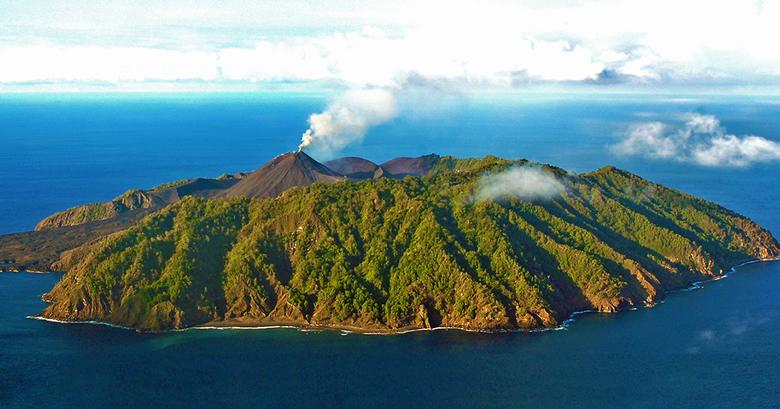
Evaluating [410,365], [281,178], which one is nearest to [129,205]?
[281,178]

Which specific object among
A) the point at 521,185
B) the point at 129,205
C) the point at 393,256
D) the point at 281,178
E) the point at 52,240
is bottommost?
the point at 393,256

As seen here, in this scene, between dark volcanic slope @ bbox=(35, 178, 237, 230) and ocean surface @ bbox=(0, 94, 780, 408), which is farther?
dark volcanic slope @ bbox=(35, 178, 237, 230)

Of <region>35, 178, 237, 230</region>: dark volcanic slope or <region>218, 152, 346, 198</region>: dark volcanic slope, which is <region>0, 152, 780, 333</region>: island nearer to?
<region>218, 152, 346, 198</region>: dark volcanic slope

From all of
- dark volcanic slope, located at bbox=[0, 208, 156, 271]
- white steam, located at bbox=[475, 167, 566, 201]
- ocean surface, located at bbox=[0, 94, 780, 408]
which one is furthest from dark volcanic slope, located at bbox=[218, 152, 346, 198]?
ocean surface, located at bbox=[0, 94, 780, 408]

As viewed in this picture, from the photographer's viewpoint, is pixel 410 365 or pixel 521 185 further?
pixel 521 185

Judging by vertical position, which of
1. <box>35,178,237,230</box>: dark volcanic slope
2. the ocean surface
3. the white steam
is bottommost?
the ocean surface

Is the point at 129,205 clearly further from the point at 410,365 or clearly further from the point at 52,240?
the point at 410,365

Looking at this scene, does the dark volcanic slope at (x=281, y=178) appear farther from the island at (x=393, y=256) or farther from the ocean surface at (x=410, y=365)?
the ocean surface at (x=410, y=365)
